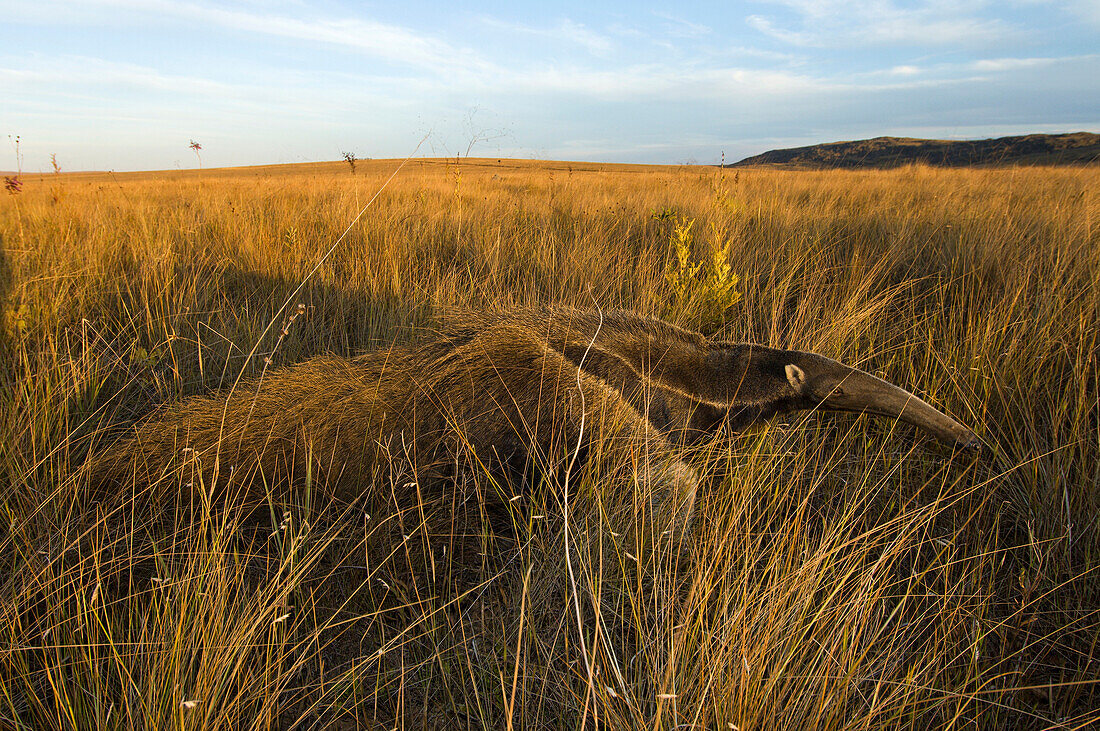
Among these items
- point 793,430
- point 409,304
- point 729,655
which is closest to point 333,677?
point 729,655

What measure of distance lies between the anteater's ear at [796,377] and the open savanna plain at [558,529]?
0.94 ft

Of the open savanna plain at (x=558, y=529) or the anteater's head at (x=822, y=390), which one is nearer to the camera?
the open savanna plain at (x=558, y=529)

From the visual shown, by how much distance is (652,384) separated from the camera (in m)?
2.74

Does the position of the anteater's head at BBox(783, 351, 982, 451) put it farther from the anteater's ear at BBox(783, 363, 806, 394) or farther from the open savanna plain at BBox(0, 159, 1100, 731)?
the open savanna plain at BBox(0, 159, 1100, 731)

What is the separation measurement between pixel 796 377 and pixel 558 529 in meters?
1.35

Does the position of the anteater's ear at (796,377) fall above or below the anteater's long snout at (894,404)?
above

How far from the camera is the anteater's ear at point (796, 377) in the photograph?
2684 mm

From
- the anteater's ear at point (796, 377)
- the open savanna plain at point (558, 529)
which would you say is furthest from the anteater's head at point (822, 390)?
the open savanna plain at point (558, 529)

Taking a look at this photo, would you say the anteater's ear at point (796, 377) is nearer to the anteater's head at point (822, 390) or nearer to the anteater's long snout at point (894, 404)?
the anteater's head at point (822, 390)

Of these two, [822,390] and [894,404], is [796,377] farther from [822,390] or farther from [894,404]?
[894,404]

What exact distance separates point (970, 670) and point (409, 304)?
412 cm

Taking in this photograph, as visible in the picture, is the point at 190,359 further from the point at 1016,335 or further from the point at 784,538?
the point at 1016,335

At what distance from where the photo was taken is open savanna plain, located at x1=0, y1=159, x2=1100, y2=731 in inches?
62.7

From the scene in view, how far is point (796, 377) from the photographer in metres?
2.71
